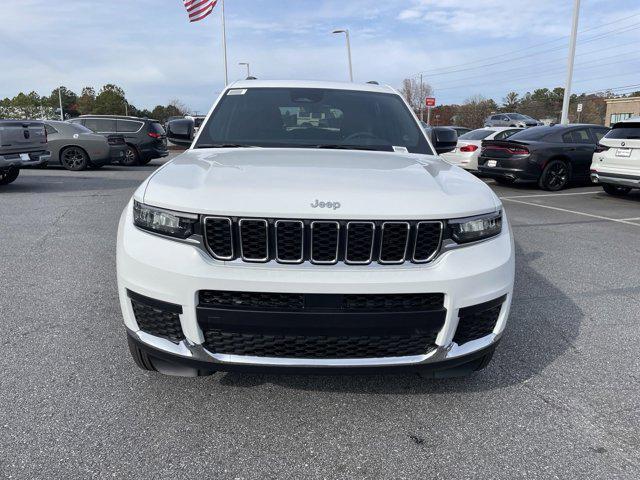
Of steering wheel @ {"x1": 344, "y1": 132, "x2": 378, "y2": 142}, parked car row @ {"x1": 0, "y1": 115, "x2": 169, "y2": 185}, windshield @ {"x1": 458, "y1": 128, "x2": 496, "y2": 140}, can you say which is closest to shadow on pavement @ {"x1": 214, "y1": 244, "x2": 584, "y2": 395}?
steering wheel @ {"x1": 344, "y1": 132, "x2": 378, "y2": 142}

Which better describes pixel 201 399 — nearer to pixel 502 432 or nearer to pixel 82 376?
pixel 82 376

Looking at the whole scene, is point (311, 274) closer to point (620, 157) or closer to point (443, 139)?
point (443, 139)

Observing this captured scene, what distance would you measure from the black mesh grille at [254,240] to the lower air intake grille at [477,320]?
935 mm

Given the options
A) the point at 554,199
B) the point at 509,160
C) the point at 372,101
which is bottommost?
the point at 554,199

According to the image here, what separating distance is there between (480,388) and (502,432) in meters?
0.40

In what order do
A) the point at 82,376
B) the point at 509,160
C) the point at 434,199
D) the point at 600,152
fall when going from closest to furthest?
the point at 434,199
the point at 82,376
the point at 600,152
the point at 509,160

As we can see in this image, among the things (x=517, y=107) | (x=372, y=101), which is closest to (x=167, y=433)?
(x=372, y=101)

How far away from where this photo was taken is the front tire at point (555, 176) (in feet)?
40.4

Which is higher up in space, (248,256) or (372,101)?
(372,101)

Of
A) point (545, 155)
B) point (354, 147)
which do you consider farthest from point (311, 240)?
point (545, 155)

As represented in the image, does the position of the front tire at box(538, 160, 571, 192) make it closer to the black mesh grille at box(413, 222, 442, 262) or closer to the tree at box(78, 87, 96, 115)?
the black mesh grille at box(413, 222, 442, 262)

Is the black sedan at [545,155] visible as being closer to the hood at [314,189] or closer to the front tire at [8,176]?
the hood at [314,189]

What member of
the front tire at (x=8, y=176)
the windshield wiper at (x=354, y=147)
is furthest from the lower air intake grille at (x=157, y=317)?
the front tire at (x=8, y=176)

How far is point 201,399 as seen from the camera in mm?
2727
